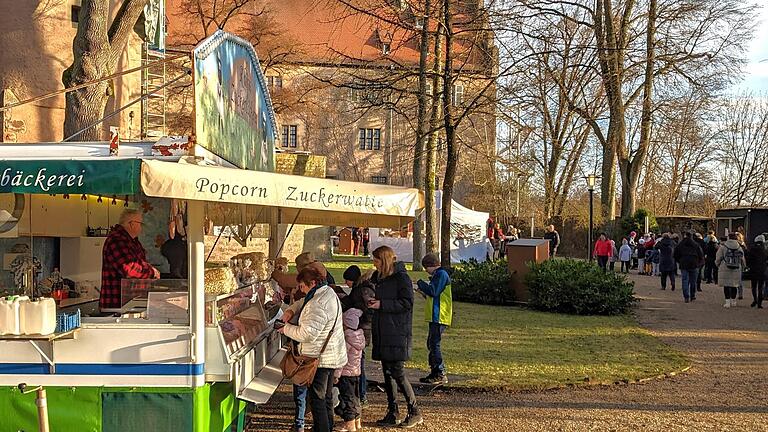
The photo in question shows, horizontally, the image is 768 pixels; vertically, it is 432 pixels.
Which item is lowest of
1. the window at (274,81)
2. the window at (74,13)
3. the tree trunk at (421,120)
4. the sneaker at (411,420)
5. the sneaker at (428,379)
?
the sneaker at (411,420)

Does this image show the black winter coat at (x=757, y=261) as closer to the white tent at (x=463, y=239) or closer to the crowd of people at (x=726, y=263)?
the crowd of people at (x=726, y=263)

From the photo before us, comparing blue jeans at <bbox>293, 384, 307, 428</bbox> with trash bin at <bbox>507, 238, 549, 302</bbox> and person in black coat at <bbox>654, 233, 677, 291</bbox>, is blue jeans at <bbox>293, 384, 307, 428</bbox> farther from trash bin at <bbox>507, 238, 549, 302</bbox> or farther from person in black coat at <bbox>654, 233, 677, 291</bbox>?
person in black coat at <bbox>654, 233, 677, 291</bbox>

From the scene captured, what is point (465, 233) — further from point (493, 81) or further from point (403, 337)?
point (403, 337)

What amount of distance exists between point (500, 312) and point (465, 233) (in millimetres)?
19838

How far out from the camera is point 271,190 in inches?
260

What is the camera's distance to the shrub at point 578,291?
62.3 ft

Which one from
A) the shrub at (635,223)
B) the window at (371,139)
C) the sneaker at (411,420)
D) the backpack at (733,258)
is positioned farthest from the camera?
the window at (371,139)

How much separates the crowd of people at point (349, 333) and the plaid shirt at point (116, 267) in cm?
134

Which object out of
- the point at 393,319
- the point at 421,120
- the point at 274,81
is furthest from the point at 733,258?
the point at 274,81

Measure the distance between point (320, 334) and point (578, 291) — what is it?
41.2 feet

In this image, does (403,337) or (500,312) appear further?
(500,312)

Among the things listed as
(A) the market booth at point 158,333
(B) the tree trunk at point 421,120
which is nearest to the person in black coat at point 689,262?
(B) the tree trunk at point 421,120

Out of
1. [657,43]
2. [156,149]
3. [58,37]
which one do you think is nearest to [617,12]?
[657,43]

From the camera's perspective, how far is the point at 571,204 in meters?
52.8
